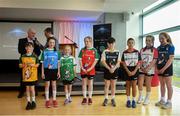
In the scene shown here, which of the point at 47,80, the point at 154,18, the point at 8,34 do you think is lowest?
the point at 47,80

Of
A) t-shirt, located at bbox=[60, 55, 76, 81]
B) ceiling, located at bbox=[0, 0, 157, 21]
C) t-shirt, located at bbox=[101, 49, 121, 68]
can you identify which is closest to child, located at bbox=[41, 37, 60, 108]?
t-shirt, located at bbox=[60, 55, 76, 81]

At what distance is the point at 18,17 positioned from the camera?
25.6 feet

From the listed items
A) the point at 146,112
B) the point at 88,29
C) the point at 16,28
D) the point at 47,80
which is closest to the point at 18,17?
the point at 16,28

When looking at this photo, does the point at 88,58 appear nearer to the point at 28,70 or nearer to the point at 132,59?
the point at 132,59

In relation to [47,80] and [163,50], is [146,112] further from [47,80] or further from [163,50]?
→ [47,80]

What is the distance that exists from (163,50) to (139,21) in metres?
4.90

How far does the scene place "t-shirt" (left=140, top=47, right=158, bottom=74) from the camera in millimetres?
4070

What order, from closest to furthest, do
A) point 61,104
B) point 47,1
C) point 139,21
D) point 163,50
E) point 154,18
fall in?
1. point 163,50
2. point 61,104
3. point 47,1
4. point 154,18
5. point 139,21

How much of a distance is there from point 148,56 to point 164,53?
0.30 meters

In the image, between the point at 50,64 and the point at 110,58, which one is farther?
the point at 110,58

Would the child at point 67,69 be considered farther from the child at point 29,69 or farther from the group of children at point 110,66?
the child at point 29,69

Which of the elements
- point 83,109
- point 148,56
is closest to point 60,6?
point 148,56

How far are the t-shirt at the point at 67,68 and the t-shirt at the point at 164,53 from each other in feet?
5.40

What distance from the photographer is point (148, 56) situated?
13.5 ft
